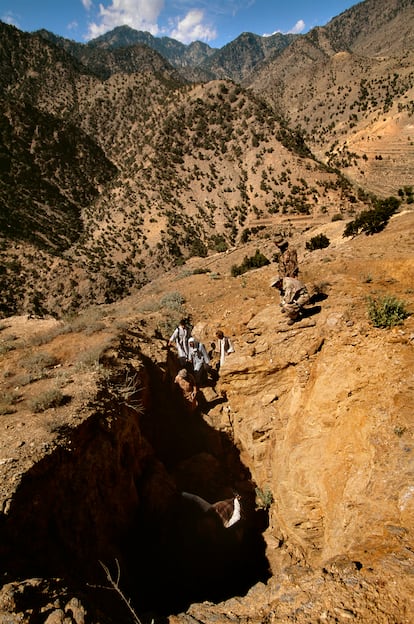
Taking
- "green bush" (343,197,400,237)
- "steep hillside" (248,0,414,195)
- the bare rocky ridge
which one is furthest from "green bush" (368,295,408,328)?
"steep hillside" (248,0,414,195)

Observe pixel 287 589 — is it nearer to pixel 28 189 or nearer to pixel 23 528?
pixel 23 528

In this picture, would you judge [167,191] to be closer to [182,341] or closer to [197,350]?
[182,341]

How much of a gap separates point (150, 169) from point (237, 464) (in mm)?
44983

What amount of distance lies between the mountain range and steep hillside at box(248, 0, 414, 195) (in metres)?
0.44

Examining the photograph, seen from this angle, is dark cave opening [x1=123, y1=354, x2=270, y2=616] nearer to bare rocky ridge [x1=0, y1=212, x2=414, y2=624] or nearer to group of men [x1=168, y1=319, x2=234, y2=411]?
bare rocky ridge [x1=0, y1=212, x2=414, y2=624]

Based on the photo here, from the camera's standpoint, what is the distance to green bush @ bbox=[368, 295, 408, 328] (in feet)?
21.3

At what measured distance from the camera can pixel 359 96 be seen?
77438mm

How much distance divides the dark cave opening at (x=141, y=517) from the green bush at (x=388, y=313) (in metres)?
4.72

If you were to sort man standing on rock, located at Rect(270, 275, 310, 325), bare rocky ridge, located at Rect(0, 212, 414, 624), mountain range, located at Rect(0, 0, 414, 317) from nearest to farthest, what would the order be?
bare rocky ridge, located at Rect(0, 212, 414, 624) → man standing on rock, located at Rect(270, 275, 310, 325) → mountain range, located at Rect(0, 0, 414, 317)

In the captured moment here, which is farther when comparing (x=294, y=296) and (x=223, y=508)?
(x=294, y=296)

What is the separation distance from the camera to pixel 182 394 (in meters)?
8.90

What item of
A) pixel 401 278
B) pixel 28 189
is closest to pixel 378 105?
pixel 28 189

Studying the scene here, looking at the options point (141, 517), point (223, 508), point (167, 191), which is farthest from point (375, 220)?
point (167, 191)

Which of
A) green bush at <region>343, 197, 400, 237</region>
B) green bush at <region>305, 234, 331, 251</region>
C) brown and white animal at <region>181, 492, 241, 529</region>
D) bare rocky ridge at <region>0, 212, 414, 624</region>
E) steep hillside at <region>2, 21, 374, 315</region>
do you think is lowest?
brown and white animal at <region>181, 492, 241, 529</region>
